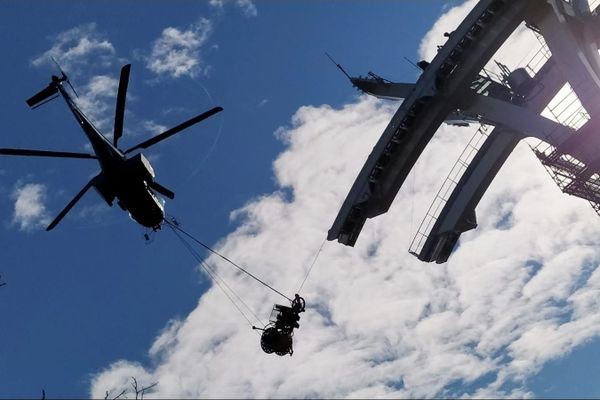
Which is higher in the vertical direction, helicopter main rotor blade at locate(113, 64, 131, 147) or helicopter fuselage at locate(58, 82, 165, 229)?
helicopter main rotor blade at locate(113, 64, 131, 147)

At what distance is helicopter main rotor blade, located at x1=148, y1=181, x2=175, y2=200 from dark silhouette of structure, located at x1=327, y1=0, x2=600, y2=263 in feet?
35.6

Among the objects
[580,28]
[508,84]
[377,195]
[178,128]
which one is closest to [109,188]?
[178,128]

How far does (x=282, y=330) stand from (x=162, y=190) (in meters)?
7.98

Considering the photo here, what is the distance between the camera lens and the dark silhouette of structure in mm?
25031

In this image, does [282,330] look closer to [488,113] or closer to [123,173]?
[123,173]

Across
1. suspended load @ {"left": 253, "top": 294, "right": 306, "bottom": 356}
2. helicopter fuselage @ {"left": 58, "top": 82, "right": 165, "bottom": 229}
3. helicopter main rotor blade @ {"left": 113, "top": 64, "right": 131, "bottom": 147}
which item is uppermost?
helicopter main rotor blade @ {"left": 113, "top": 64, "right": 131, "bottom": 147}

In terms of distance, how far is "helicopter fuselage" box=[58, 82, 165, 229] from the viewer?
22.2 meters

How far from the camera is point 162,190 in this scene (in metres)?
23.5

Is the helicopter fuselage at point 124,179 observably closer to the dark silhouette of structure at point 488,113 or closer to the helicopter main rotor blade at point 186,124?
the helicopter main rotor blade at point 186,124

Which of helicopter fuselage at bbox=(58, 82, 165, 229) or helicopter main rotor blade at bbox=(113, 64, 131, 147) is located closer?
helicopter main rotor blade at bbox=(113, 64, 131, 147)

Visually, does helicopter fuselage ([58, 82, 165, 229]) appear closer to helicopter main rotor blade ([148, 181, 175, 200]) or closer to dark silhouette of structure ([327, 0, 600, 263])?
helicopter main rotor blade ([148, 181, 175, 200])

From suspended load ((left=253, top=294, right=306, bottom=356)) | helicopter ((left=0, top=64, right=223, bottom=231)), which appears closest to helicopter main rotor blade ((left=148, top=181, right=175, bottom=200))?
helicopter ((left=0, top=64, right=223, bottom=231))

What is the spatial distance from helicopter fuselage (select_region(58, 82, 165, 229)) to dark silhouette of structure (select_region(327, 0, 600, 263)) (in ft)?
39.7

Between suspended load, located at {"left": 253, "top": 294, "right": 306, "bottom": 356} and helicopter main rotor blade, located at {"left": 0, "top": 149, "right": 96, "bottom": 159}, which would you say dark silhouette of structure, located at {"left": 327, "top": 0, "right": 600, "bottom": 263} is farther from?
helicopter main rotor blade, located at {"left": 0, "top": 149, "right": 96, "bottom": 159}
